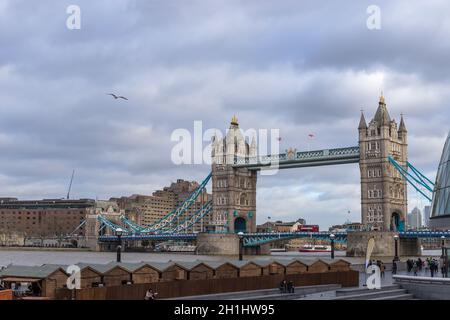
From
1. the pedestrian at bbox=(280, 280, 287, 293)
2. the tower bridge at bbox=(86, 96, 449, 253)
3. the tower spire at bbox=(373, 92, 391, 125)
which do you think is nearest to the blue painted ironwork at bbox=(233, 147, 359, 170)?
the tower bridge at bbox=(86, 96, 449, 253)

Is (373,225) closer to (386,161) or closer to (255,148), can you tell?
(386,161)

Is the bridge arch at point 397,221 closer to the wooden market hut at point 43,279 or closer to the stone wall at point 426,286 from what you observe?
the stone wall at point 426,286

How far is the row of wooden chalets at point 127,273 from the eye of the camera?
24.3m

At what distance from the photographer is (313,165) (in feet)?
387

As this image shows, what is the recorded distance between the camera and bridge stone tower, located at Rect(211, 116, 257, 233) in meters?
128

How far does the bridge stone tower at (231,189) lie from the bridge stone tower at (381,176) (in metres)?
27.9

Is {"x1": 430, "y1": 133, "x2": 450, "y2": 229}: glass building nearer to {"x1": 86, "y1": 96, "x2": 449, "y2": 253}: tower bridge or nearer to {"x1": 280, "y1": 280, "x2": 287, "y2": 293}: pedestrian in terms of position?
{"x1": 280, "y1": 280, "x2": 287, "y2": 293}: pedestrian

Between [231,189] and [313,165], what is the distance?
61.1 ft

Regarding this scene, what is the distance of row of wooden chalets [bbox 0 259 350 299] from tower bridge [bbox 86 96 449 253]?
228 ft

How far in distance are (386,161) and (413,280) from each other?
81979 millimetres

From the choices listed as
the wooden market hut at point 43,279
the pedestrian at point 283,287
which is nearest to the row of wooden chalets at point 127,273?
the wooden market hut at point 43,279

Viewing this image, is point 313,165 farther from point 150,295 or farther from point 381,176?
point 150,295

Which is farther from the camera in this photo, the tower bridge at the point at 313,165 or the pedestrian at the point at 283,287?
the tower bridge at the point at 313,165
